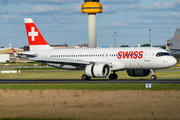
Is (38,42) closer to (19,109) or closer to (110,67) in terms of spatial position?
(110,67)

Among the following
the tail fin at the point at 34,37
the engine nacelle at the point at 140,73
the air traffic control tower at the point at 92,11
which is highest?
the air traffic control tower at the point at 92,11

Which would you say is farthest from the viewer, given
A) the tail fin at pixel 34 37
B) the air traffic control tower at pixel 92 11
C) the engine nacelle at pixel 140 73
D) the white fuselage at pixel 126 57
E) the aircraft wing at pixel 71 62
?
the air traffic control tower at pixel 92 11

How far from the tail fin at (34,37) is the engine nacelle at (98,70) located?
1254cm

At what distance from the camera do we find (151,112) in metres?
19.0

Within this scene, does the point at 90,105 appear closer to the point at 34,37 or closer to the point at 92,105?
the point at 92,105

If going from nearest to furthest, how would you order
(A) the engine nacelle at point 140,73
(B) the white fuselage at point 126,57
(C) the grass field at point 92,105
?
(C) the grass field at point 92,105, (B) the white fuselage at point 126,57, (A) the engine nacelle at point 140,73

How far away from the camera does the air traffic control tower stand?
12444 centimetres

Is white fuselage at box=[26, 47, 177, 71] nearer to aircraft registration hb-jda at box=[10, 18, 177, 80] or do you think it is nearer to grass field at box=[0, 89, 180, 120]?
aircraft registration hb-jda at box=[10, 18, 177, 80]

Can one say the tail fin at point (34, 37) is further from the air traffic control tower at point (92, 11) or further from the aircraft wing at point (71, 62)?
the air traffic control tower at point (92, 11)

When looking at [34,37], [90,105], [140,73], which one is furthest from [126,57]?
[90,105]

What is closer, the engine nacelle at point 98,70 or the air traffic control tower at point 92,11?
the engine nacelle at point 98,70

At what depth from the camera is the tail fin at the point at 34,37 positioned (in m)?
55.2

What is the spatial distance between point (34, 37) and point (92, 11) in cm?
7180

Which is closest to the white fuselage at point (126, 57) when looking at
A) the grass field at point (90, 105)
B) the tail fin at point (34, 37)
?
the tail fin at point (34, 37)
